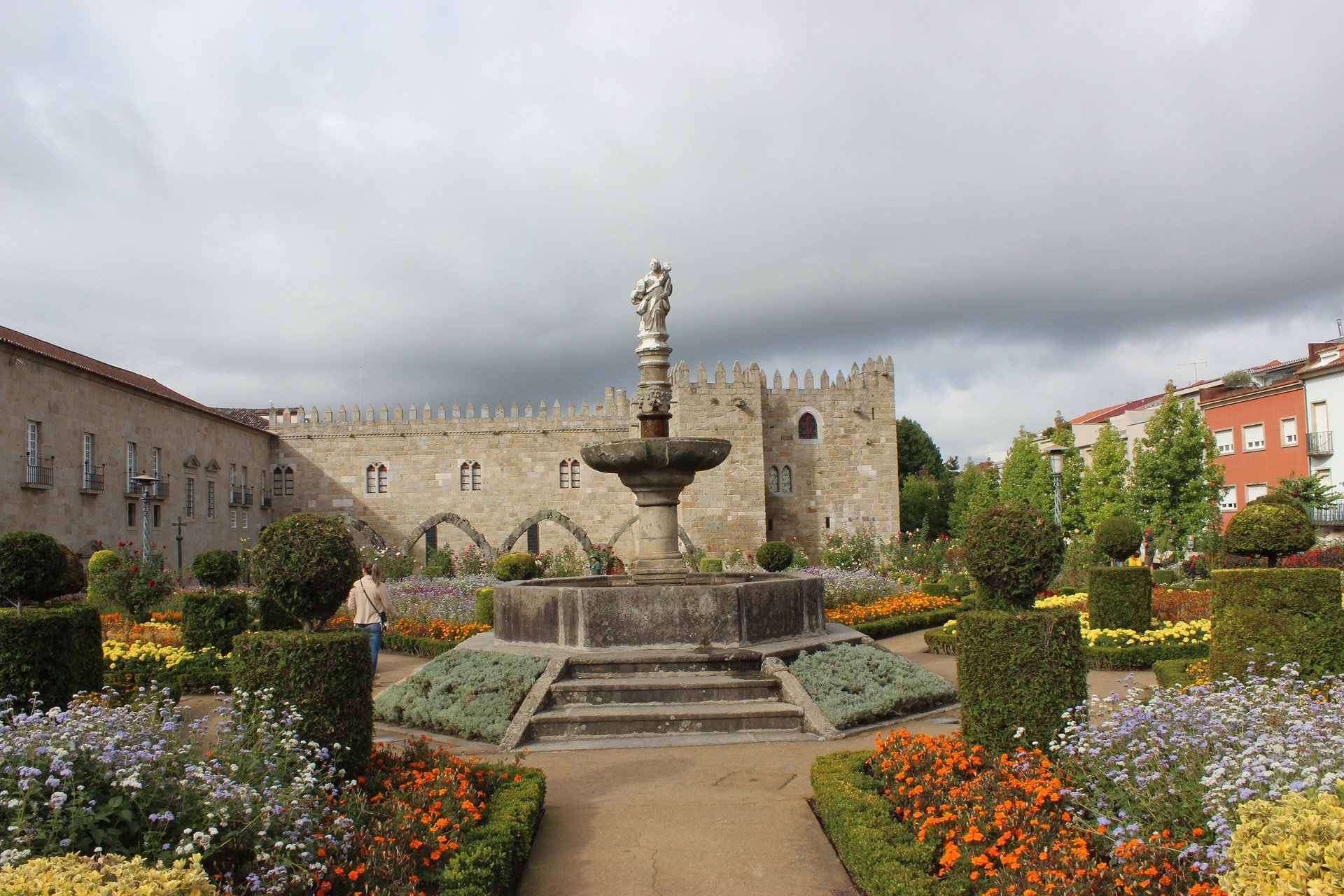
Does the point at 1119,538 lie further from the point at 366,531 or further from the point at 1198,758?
the point at 366,531

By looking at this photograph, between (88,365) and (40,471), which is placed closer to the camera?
(40,471)

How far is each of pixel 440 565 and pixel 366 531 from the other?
6969 mm

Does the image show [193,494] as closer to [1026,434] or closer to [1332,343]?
[1026,434]

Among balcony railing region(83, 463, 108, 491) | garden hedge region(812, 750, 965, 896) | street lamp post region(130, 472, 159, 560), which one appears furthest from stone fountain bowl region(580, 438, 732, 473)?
balcony railing region(83, 463, 108, 491)

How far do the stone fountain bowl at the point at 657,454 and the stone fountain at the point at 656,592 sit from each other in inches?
0.4

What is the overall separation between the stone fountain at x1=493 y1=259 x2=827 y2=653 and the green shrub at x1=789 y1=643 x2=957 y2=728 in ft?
2.10

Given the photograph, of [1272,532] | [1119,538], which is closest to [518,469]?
[1119,538]

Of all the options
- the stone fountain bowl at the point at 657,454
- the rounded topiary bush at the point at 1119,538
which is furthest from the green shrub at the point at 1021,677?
the rounded topiary bush at the point at 1119,538

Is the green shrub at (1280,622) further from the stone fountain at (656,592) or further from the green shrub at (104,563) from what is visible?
the green shrub at (104,563)

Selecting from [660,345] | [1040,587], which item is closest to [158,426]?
[660,345]

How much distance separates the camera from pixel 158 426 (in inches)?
965

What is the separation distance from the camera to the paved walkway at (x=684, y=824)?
427 centimetres

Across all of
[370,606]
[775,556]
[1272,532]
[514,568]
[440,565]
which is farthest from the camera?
[440,565]

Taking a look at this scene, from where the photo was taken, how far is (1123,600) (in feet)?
36.7
